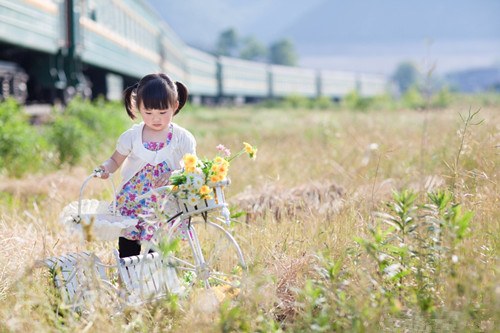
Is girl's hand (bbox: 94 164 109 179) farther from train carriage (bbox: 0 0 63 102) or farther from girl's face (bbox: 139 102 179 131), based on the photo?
train carriage (bbox: 0 0 63 102)

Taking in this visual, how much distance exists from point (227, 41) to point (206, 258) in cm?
19120

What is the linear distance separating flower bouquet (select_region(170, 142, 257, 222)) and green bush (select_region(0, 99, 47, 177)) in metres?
3.90

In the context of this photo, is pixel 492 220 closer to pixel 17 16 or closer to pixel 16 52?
pixel 17 16

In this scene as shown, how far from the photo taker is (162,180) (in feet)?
9.04

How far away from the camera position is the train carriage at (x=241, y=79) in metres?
A: 31.8

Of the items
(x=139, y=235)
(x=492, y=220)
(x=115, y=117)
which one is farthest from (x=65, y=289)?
(x=115, y=117)

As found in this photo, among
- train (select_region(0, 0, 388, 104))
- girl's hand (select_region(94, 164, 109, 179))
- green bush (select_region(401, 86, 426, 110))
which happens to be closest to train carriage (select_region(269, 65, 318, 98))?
green bush (select_region(401, 86, 426, 110))

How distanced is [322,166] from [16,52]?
680cm

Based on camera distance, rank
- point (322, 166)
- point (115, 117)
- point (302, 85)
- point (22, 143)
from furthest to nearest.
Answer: point (302, 85)
point (115, 117)
point (22, 143)
point (322, 166)

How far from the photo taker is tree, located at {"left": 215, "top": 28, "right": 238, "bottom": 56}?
18412 cm

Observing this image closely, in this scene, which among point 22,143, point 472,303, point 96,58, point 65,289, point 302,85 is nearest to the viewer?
point 472,303

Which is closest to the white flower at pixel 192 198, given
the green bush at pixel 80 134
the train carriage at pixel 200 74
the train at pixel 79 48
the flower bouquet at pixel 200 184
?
the flower bouquet at pixel 200 184

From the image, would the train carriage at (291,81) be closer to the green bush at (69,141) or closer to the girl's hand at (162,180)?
the green bush at (69,141)

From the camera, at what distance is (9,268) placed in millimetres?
2826
